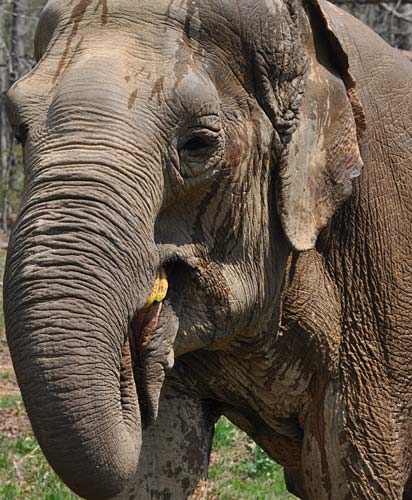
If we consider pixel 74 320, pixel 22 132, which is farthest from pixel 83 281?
pixel 22 132

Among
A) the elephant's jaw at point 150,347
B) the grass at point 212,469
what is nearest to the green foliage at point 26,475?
the grass at point 212,469

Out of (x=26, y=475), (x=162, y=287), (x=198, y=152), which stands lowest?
(x=26, y=475)

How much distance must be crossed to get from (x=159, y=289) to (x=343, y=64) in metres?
0.94

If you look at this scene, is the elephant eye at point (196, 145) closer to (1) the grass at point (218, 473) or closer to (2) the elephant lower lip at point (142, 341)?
(2) the elephant lower lip at point (142, 341)

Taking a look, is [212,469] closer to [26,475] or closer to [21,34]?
[26,475]

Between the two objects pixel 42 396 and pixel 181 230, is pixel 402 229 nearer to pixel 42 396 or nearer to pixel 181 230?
pixel 181 230

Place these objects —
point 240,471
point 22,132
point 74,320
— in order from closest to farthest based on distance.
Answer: point 74,320, point 22,132, point 240,471

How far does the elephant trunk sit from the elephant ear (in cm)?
68

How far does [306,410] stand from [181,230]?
3.26ft

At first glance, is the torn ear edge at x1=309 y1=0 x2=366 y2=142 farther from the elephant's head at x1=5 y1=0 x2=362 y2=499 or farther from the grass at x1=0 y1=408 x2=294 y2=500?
the grass at x1=0 y1=408 x2=294 y2=500

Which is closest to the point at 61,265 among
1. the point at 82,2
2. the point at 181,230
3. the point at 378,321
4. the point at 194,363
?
the point at 181,230

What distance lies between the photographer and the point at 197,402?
390 centimetres

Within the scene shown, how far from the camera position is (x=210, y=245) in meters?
3.19

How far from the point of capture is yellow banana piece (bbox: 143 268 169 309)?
299 centimetres
